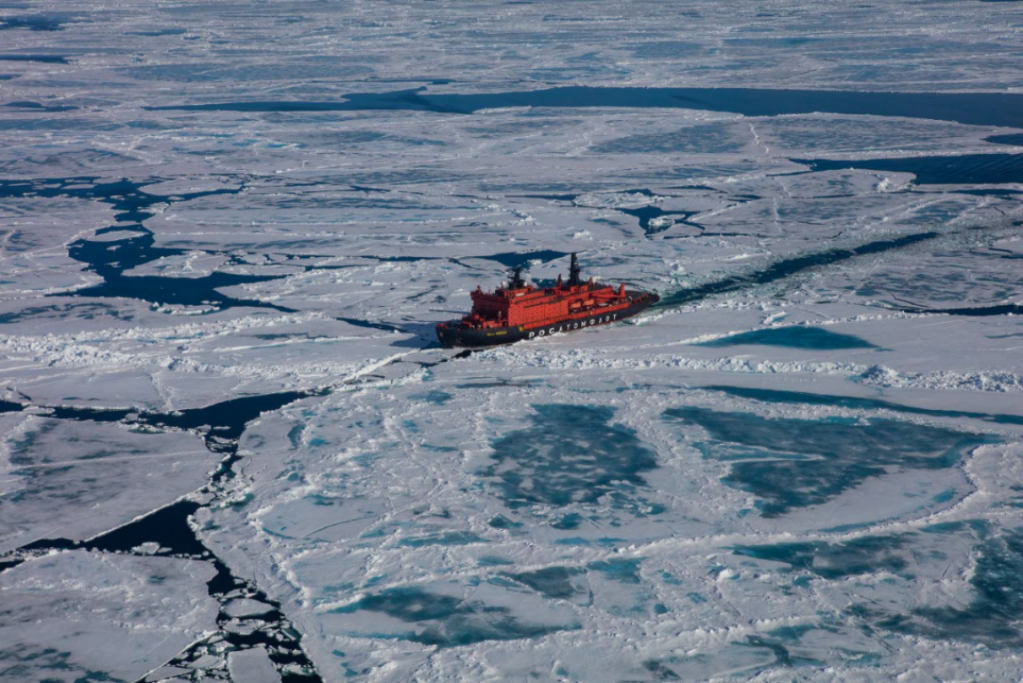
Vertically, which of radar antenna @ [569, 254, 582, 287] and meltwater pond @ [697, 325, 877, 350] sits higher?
radar antenna @ [569, 254, 582, 287]

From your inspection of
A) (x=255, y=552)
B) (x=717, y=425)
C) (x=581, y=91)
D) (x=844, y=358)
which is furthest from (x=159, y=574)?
(x=581, y=91)

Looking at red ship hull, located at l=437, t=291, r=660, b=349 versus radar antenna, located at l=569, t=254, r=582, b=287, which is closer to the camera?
red ship hull, located at l=437, t=291, r=660, b=349

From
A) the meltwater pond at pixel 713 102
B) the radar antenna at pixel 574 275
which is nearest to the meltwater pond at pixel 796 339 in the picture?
the radar antenna at pixel 574 275

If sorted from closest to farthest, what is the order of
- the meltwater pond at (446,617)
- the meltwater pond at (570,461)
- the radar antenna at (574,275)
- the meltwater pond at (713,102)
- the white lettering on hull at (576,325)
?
the meltwater pond at (446,617)
the meltwater pond at (570,461)
the white lettering on hull at (576,325)
the radar antenna at (574,275)
the meltwater pond at (713,102)

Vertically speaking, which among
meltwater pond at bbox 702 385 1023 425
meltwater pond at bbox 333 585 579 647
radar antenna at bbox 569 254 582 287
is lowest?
meltwater pond at bbox 333 585 579 647

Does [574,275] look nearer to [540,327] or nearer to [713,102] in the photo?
[540,327]

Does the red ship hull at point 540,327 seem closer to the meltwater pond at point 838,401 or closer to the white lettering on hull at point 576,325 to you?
the white lettering on hull at point 576,325

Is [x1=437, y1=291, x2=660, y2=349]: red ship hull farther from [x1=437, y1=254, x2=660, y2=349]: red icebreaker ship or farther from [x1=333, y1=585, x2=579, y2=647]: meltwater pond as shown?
[x1=333, y1=585, x2=579, y2=647]: meltwater pond

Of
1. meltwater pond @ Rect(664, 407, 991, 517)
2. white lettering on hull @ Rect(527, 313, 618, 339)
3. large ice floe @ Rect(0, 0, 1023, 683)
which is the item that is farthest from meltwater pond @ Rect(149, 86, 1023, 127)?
meltwater pond @ Rect(664, 407, 991, 517)
